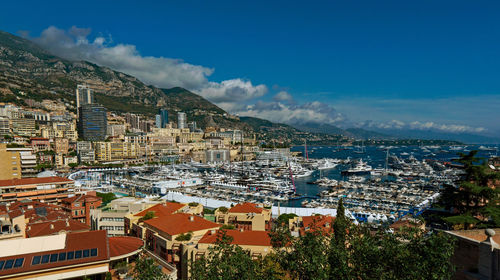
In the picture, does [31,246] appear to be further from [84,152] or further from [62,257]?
[84,152]

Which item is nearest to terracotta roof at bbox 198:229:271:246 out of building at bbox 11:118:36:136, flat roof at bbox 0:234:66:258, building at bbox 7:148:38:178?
flat roof at bbox 0:234:66:258

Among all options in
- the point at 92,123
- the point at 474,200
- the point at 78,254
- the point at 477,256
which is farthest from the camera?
the point at 92,123

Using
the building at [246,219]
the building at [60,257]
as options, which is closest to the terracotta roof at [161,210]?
the building at [246,219]

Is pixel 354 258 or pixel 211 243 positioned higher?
pixel 354 258

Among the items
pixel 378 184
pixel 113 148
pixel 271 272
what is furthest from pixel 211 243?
pixel 113 148

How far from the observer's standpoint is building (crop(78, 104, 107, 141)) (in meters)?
116

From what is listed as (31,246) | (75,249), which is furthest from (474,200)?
(31,246)

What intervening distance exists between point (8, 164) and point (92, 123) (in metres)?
78.6

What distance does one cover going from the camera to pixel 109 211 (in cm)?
2328

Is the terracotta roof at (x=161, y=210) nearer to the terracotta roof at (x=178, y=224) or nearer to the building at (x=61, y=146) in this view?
the terracotta roof at (x=178, y=224)

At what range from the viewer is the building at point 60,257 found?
31.3ft

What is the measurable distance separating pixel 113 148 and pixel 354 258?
109 metres

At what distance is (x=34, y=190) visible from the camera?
34.0m

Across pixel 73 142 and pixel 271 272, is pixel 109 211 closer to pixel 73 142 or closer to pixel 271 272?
pixel 271 272
